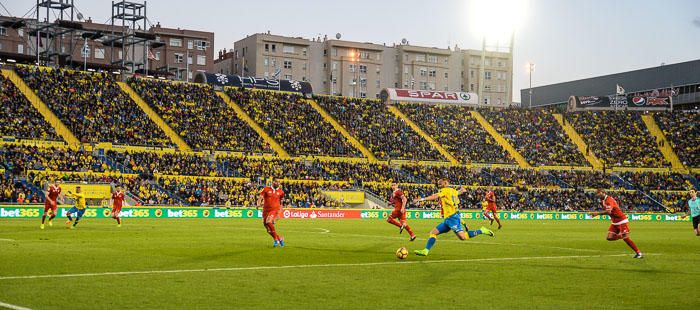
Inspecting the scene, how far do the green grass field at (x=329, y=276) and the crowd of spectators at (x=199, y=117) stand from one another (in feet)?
160

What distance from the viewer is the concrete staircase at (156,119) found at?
246 feet

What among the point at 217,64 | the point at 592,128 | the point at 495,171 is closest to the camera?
the point at 495,171

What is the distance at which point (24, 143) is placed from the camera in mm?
64062

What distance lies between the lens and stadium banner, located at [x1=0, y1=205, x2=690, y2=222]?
51531 millimetres

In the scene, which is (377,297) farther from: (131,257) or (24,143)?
(24,143)

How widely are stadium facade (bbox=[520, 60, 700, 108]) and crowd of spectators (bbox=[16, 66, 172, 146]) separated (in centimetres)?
7008

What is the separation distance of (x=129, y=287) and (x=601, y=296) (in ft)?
28.6

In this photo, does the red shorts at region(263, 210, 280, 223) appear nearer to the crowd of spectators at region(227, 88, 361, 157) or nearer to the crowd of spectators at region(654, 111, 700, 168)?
the crowd of spectators at region(227, 88, 361, 157)

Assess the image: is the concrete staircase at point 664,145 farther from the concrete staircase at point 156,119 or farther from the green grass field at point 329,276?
the green grass field at point 329,276

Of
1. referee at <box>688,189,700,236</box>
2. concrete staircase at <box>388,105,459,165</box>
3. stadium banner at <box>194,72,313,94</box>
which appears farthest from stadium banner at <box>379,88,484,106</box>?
referee at <box>688,189,700,236</box>

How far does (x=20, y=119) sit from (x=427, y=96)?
51.1 m

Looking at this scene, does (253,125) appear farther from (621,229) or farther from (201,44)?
(621,229)

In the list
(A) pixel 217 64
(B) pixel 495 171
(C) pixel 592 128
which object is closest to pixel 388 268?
(B) pixel 495 171

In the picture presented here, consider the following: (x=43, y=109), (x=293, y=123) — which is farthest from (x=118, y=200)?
(x=293, y=123)
